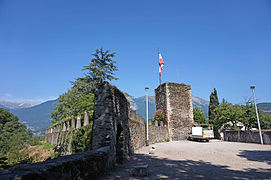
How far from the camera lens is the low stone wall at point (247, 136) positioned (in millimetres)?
14570

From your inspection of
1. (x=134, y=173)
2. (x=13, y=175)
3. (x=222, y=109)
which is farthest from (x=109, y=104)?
(x=222, y=109)

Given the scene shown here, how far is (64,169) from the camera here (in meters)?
2.57

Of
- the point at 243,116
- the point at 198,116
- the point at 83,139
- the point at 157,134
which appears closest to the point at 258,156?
the point at 83,139

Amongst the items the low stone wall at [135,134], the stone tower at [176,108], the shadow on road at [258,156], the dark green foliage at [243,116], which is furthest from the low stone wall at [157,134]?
the shadow on road at [258,156]

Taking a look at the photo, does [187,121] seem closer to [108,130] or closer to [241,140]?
[241,140]

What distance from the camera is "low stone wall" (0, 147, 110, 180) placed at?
188 cm

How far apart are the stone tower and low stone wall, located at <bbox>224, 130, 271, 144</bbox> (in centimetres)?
517

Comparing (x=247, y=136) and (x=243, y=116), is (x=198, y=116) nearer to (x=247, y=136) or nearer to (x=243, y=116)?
(x=243, y=116)

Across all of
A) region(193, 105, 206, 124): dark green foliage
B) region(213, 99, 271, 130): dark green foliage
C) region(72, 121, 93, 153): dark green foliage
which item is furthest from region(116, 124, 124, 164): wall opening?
region(193, 105, 206, 124): dark green foliage

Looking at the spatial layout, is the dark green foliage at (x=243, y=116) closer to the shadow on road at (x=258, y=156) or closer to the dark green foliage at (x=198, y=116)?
the dark green foliage at (x=198, y=116)

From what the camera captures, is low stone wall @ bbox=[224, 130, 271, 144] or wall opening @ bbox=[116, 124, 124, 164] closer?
wall opening @ bbox=[116, 124, 124, 164]

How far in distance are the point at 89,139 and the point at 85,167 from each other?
308 cm

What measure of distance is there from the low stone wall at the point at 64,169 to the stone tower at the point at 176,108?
740 inches

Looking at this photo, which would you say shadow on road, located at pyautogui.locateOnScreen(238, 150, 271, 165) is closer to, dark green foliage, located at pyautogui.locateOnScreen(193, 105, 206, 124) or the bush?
the bush
